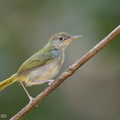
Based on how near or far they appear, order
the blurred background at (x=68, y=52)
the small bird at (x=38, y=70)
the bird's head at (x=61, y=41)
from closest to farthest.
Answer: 1. the small bird at (x=38, y=70)
2. the bird's head at (x=61, y=41)
3. the blurred background at (x=68, y=52)

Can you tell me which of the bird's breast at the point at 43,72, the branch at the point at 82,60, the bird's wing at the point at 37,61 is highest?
the bird's wing at the point at 37,61

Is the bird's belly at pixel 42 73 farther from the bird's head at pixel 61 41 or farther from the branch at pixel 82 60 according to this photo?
the branch at pixel 82 60

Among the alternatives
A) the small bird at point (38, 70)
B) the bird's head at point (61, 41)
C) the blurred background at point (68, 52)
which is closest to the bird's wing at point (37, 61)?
the small bird at point (38, 70)

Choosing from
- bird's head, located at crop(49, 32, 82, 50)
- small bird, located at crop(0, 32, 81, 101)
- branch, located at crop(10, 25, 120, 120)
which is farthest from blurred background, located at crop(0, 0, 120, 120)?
branch, located at crop(10, 25, 120, 120)

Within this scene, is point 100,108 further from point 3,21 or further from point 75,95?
point 3,21

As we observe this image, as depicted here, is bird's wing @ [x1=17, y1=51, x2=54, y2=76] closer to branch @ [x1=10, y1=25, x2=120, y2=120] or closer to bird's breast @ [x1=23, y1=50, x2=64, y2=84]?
bird's breast @ [x1=23, y1=50, x2=64, y2=84]
